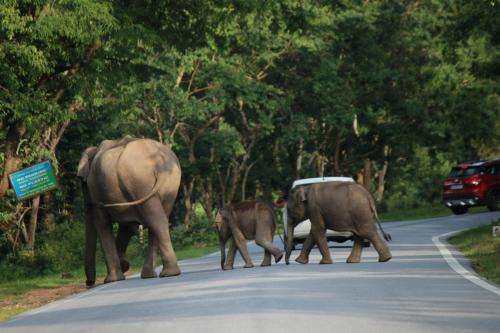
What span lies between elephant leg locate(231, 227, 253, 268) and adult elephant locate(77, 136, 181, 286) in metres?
1.26

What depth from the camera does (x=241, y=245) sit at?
78.2ft

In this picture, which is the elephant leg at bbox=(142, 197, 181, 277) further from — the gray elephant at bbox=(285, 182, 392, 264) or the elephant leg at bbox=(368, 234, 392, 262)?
the elephant leg at bbox=(368, 234, 392, 262)

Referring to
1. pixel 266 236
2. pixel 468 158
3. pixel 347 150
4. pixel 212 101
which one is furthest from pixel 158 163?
pixel 468 158

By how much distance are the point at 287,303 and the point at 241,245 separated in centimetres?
912

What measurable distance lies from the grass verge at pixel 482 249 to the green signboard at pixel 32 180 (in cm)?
705

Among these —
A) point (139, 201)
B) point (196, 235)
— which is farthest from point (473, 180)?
point (139, 201)

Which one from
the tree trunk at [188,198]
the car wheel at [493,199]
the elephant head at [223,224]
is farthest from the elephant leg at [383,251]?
the tree trunk at [188,198]

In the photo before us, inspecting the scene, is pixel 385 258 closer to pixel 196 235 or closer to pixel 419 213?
pixel 196 235

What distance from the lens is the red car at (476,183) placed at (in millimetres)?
48688

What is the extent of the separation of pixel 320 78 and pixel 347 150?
10.8m

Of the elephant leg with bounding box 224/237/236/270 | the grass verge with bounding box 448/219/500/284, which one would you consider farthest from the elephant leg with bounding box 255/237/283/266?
the grass verge with bounding box 448/219/500/284

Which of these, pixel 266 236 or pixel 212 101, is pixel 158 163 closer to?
pixel 266 236

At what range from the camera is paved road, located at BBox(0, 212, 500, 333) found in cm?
1258

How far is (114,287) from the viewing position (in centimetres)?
2069
